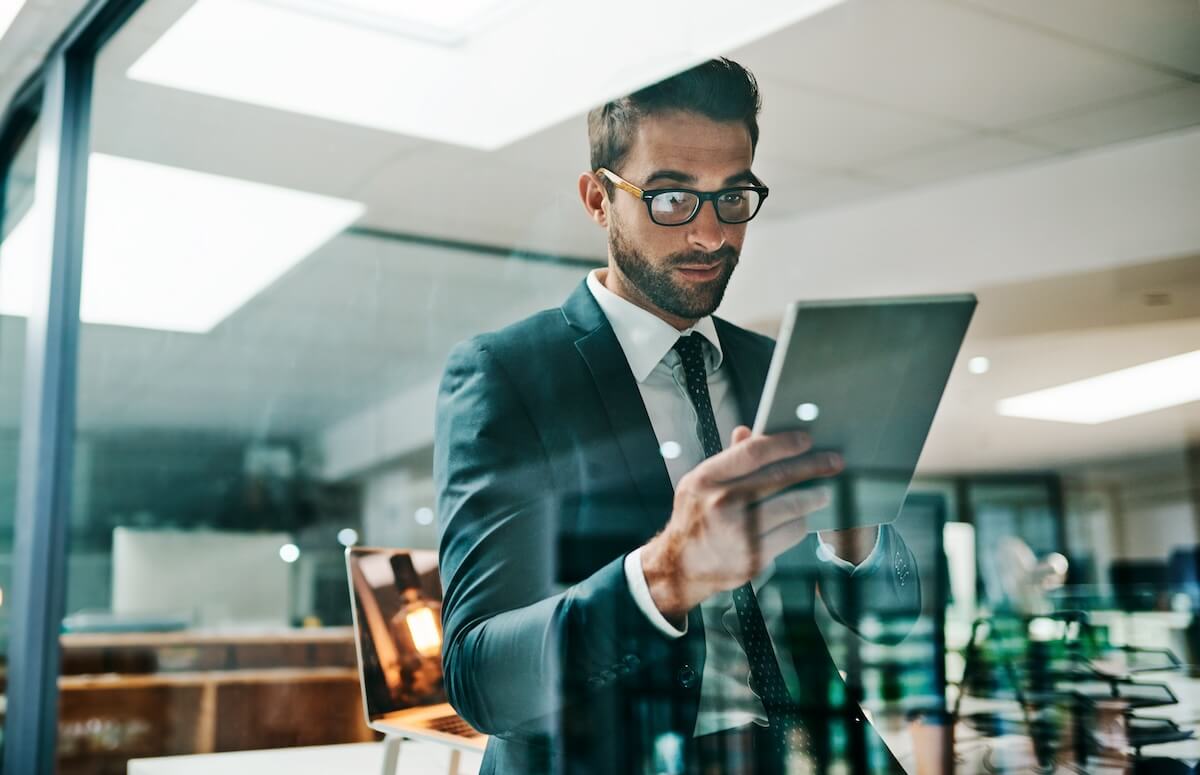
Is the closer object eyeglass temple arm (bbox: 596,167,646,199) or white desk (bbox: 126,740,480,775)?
eyeglass temple arm (bbox: 596,167,646,199)

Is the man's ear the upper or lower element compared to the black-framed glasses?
upper

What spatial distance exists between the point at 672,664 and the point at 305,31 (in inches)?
82.0

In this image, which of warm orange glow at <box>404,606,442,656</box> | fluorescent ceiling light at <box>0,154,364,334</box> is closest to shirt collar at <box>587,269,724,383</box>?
warm orange glow at <box>404,606,442,656</box>

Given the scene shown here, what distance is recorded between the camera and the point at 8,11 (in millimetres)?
2908

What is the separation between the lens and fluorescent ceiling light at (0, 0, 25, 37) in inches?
113

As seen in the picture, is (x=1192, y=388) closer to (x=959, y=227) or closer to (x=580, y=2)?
(x=959, y=227)

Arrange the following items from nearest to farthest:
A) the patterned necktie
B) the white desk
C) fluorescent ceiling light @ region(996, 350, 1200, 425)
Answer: fluorescent ceiling light @ region(996, 350, 1200, 425)
the patterned necktie
the white desk

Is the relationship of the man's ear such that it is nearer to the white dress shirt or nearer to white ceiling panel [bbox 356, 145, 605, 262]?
white ceiling panel [bbox 356, 145, 605, 262]

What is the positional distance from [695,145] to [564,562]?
52cm

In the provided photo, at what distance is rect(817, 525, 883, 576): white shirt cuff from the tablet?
0.12 ft

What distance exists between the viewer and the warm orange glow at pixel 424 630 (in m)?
2.14

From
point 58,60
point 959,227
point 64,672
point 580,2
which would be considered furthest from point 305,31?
point 959,227

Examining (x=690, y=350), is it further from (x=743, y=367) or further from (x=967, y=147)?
(x=967, y=147)

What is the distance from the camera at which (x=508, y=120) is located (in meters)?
1.87
